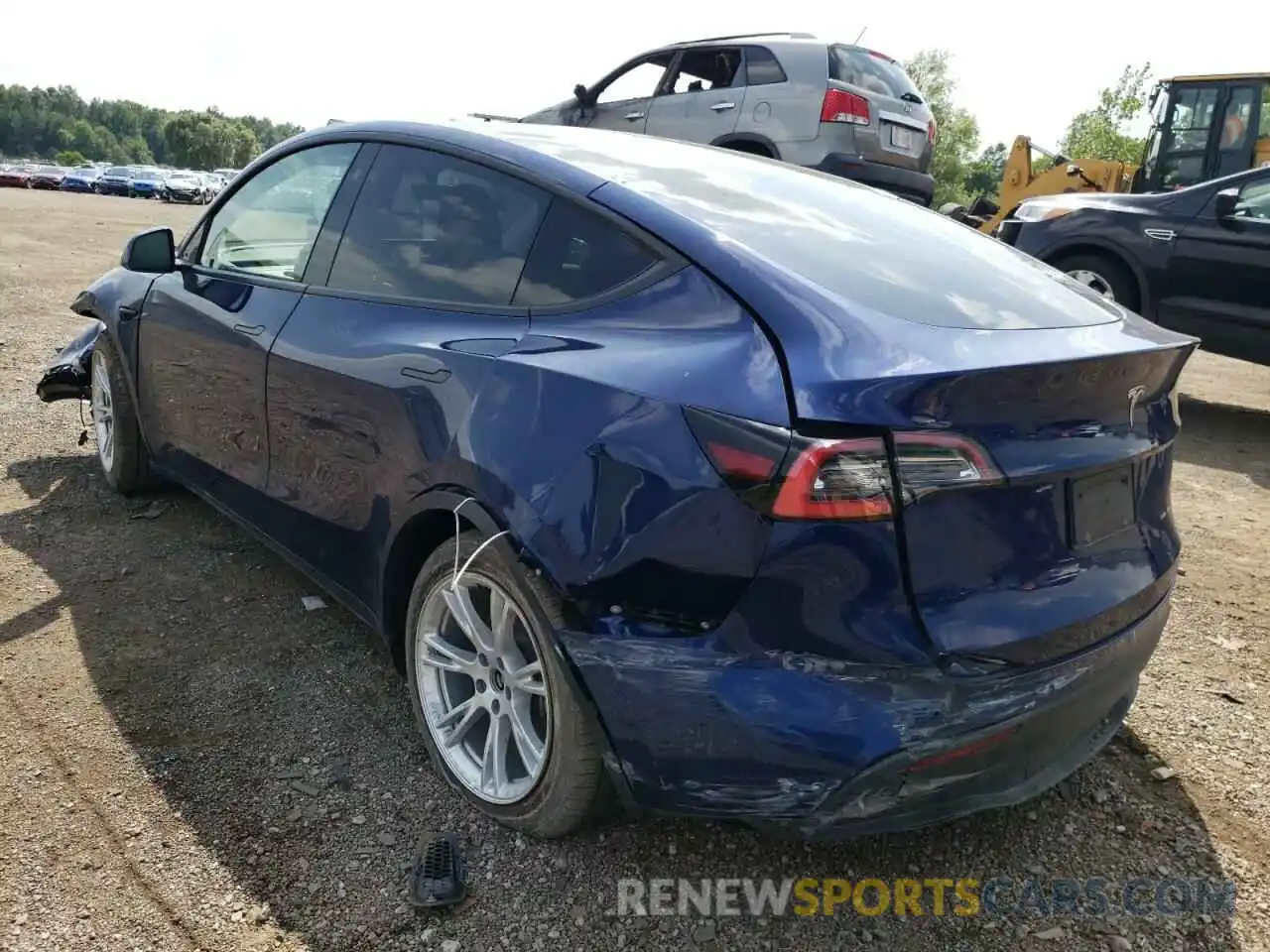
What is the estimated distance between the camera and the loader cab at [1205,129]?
1090 cm

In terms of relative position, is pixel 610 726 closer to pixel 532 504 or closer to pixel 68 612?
pixel 532 504

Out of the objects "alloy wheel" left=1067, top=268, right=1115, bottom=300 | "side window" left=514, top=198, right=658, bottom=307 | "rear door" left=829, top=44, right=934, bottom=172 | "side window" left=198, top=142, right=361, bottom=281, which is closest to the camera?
"side window" left=514, top=198, right=658, bottom=307

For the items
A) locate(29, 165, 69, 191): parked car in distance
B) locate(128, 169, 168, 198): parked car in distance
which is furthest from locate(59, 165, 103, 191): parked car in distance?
locate(128, 169, 168, 198): parked car in distance

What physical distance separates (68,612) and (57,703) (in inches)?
25.1

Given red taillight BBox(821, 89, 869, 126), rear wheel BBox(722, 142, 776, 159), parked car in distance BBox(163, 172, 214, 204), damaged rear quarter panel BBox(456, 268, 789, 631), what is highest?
red taillight BBox(821, 89, 869, 126)

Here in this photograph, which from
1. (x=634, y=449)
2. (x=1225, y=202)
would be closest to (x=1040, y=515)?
(x=634, y=449)

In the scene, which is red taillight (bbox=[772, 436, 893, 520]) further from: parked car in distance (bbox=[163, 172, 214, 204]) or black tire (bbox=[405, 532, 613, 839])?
parked car in distance (bbox=[163, 172, 214, 204])

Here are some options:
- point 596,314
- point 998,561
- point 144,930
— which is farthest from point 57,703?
point 998,561

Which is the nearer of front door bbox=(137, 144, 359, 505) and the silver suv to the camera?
front door bbox=(137, 144, 359, 505)

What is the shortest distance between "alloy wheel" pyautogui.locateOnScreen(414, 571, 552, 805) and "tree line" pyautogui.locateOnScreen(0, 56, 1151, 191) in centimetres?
479

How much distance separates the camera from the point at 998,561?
1.80 metres

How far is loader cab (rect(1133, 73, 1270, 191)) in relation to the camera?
10.9 m

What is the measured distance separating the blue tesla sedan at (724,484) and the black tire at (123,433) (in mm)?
1759

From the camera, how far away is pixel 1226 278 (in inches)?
254
